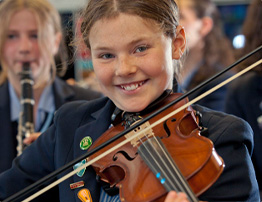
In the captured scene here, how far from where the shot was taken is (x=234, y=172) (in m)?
1.03

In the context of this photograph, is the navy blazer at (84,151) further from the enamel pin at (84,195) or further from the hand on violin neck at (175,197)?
the hand on violin neck at (175,197)

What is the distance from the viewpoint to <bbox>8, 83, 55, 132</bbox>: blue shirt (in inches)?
85.0

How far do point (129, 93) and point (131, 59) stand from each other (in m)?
0.09

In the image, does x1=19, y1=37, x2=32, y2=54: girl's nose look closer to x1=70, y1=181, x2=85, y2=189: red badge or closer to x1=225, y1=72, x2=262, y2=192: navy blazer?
x1=225, y1=72, x2=262, y2=192: navy blazer

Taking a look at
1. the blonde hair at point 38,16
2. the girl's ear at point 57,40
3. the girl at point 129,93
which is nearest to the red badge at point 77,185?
the girl at point 129,93

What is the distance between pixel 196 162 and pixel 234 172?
0.15m

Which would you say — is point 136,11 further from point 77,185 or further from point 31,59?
point 31,59

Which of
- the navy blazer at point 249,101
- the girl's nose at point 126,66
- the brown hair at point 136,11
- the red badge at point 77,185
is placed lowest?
the navy blazer at point 249,101

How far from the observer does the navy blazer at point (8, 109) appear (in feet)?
6.56

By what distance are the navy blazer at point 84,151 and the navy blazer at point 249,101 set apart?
30.4 inches

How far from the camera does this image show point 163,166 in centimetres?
93

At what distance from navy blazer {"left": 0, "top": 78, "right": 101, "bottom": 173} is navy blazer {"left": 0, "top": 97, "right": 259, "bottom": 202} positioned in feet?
2.27

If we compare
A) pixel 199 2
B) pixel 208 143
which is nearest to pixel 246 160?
pixel 208 143

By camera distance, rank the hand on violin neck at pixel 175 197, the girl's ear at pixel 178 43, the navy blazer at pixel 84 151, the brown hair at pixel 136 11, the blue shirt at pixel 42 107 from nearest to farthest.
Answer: the hand on violin neck at pixel 175 197
the navy blazer at pixel 84 151
the brown hair at pixel 136 11
the girl's ear at pixel 178 43
the blue shirt at pixel 42 107
